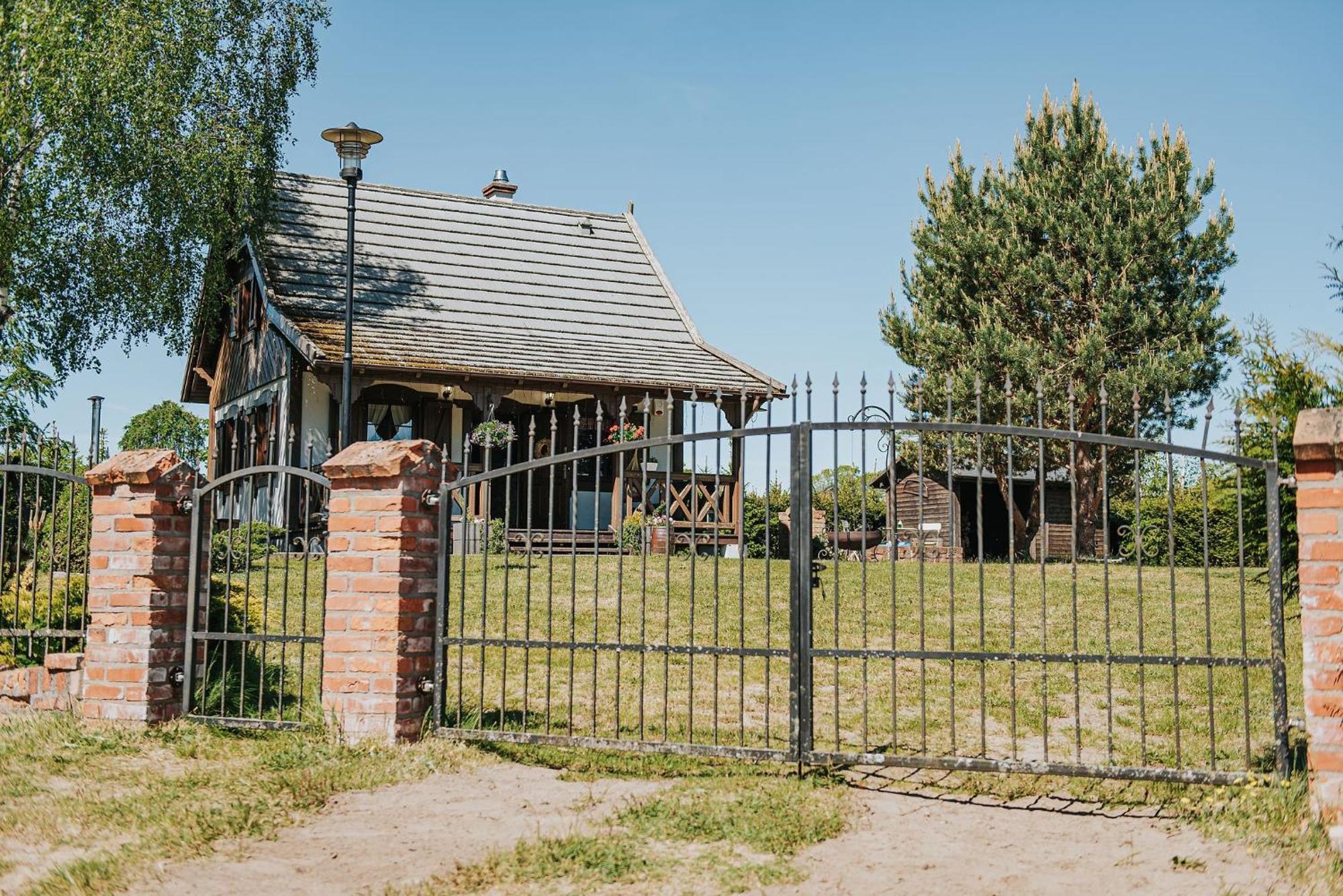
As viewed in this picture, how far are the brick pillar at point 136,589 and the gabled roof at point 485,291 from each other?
959cm

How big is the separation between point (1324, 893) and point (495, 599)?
815 centimetres

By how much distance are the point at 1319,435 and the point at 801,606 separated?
2469mm

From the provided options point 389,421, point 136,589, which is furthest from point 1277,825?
point 389,421

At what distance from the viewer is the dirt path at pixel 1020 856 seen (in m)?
4.68

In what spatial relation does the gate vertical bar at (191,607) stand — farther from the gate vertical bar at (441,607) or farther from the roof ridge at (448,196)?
the roof ridge at (448,196)

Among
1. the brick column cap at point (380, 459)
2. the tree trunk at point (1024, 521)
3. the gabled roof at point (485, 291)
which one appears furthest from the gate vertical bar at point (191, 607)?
the tree trunk at point (1024, 521)

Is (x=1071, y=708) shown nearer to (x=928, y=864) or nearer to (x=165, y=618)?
(x=928, y=864)

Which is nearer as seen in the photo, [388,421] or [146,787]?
[146,787]

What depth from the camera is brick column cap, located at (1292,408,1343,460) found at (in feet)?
17.1

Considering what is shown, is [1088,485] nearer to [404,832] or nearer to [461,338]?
[461,338]

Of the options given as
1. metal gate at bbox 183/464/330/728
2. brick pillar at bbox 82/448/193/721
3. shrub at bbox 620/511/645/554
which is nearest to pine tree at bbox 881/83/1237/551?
shrub at bbox 620/511/645/554

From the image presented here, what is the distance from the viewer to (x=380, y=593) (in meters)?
6.55

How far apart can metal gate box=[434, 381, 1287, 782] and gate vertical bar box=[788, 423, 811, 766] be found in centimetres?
1

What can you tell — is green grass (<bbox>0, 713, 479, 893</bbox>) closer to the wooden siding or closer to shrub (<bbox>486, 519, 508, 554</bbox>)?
shrub (<bbox>486, 519, 508, 554</bbox>)
